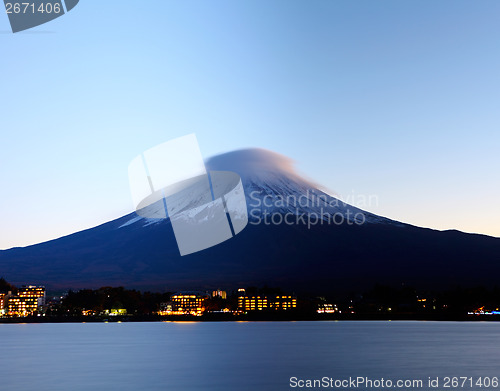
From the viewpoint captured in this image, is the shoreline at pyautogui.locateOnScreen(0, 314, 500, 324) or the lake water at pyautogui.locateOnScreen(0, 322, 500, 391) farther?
the shoreline at pyautogui.locateOnScreen(0, 314, 500, 324)

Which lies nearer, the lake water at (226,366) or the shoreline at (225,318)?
the lake water at (226,366)

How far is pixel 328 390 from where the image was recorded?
33062 millimetres

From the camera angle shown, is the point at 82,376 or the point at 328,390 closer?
the point at 328,390

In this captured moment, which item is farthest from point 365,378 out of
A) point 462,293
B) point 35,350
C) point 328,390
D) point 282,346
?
point 462,293

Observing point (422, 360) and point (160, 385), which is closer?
point (160, 385)

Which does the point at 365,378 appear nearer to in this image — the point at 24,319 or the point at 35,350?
the point at 35,350

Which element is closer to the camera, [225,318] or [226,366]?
[226,366]

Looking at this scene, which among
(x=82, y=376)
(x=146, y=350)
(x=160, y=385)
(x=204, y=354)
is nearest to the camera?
(x=160, y=385)

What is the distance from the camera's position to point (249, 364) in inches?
1877

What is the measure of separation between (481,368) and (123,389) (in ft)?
72.5

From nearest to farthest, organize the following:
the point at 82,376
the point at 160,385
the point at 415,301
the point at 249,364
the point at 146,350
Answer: the point at 160,385, the point at 82,376, the point at 249,364, the point at 146,350, the point at 415,301

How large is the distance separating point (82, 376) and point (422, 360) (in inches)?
899

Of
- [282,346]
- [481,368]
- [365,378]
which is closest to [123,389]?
[365,378]

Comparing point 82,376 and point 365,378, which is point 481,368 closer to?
point 365,378
